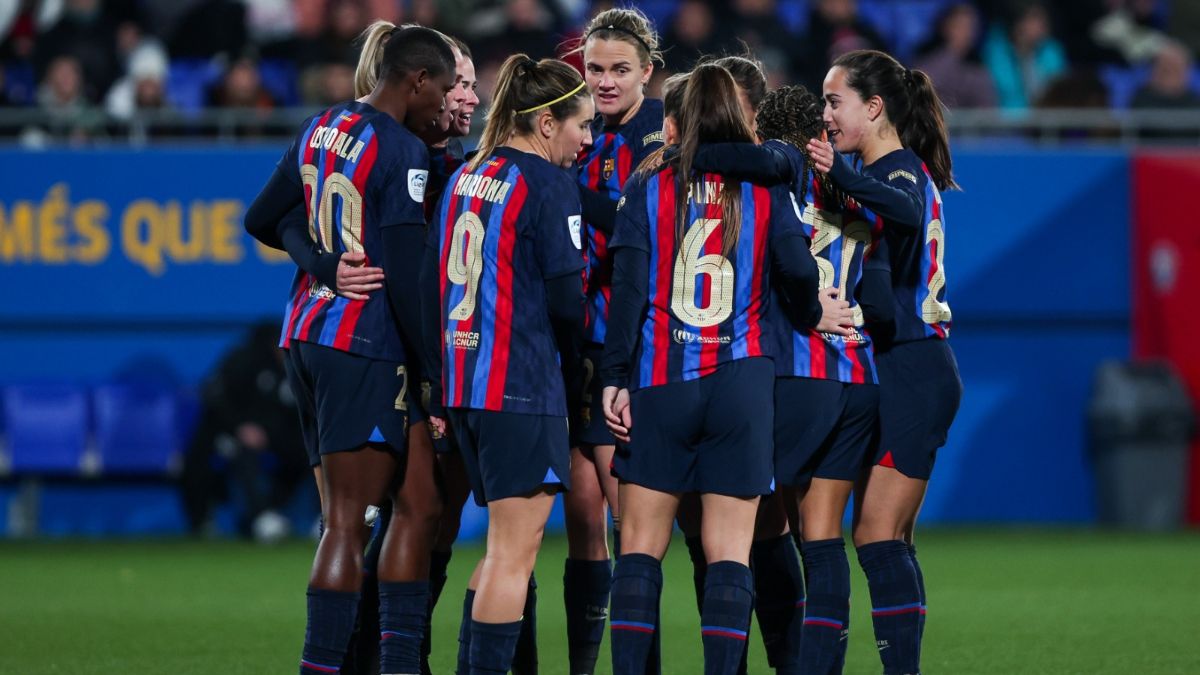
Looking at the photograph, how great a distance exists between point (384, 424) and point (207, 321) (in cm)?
834

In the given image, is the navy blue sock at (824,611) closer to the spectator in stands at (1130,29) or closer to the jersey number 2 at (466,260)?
the jersey number 2 at (466,260)

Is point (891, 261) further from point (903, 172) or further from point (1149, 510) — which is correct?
point (1149, 510)

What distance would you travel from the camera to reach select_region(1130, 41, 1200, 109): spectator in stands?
47.1 ft

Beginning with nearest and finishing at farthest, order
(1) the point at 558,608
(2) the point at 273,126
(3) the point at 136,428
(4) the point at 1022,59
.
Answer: (1) the point at 558,608 → (3) the point at 136,428 → (2) the point at 273,126 → (4) the point at 1022,59

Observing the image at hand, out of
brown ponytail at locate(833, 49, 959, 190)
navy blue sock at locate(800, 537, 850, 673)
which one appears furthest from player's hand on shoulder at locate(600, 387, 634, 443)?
brown ponytail at locate(833, 49, 959, 190)

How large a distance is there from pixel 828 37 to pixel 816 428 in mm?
9557

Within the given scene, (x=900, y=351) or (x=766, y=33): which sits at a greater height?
(x=766, y=33)

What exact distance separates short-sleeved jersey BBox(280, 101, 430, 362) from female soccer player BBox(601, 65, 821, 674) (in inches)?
27.9

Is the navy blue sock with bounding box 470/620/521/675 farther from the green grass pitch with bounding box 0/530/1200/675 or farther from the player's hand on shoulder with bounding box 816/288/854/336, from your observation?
the green grass pitch with bounding box 0/530/1200/675

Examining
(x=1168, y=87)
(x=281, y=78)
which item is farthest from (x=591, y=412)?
(x=1168, y=87)

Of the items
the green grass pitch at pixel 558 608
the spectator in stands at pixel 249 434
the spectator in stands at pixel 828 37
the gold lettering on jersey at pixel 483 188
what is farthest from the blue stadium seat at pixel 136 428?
the gold lettering on jersey at pixel 483 188

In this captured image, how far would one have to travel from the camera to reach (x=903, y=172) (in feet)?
18.7

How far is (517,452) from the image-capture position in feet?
17.1

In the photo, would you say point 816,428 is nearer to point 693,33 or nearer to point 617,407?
point 617,407
